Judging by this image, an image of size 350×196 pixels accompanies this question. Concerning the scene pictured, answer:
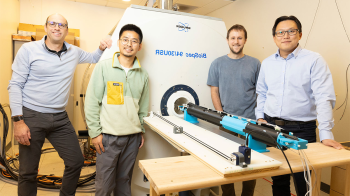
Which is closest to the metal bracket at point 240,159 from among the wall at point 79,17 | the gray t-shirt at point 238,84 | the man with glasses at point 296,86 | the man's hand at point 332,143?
the man's hand at point 332,143

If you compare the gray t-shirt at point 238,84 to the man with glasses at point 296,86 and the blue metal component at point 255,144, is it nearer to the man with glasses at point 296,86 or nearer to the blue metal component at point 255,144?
the man with glasses at point 296,86

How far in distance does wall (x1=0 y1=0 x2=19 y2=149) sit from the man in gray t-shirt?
3.14 metres

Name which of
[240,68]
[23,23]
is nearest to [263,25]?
[240,68]

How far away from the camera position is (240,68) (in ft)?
6.82

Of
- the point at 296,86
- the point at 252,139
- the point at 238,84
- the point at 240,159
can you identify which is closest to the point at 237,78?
the point at 238,84

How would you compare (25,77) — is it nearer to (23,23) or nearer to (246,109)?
(246,109)

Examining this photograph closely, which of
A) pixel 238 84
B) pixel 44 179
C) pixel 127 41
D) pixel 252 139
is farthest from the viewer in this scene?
pixel 44 179

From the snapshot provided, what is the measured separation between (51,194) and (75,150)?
0.84 metres

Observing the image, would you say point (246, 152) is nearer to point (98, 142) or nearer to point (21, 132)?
point (98, 142)

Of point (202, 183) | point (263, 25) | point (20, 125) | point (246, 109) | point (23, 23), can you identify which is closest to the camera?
point (202, 183)

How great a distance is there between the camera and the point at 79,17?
4855 mm

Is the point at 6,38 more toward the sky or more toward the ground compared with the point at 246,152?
more toward the sky

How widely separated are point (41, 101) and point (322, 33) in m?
3.07

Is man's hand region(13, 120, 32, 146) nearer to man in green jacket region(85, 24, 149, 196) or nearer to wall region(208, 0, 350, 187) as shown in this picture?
man in green jacket region(85, 24, 149, 196)
